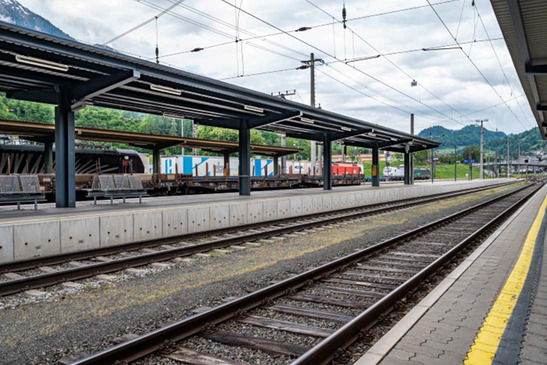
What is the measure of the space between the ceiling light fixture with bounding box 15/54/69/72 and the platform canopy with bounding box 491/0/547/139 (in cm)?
1049

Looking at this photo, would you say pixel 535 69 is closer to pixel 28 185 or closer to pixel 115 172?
pixel 28 185

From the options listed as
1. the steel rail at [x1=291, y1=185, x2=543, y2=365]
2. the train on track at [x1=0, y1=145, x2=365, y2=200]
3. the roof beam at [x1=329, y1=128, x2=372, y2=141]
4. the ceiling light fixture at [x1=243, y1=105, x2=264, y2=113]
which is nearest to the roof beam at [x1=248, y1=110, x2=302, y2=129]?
the ceiling light fixture at [x1=243, y1=105, x2=264, y2=113]

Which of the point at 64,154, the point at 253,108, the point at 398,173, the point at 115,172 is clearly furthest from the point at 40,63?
the point at 398,173

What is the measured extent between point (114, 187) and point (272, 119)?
8.61m

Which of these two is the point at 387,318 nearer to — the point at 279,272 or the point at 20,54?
the point at 279,272

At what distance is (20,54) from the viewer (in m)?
10.8

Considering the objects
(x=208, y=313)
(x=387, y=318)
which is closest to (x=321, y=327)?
(x=387, y=318)

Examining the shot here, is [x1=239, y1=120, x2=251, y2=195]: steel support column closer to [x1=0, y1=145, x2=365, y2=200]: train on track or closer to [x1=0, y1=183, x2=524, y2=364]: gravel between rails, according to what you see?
[x1=0, y1=145, x2=365, y2=200]: train on track

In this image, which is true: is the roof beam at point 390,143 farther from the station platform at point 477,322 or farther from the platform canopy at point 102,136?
the station platform at point 477,322

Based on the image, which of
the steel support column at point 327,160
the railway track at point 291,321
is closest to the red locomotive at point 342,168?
the steel support column at point 327,160

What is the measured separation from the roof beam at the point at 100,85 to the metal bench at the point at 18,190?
2.91 m

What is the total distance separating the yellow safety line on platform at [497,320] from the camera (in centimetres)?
373

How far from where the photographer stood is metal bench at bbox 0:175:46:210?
12742 millimetres

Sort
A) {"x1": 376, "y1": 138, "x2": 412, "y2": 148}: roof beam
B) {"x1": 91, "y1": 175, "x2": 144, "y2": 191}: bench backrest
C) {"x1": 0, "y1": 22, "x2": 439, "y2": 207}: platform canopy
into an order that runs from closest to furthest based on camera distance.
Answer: {"x1": 0, "y1": 22, "x2": 439, "y2": 207}: platform canopy < {"x1": 91, "y1": 175, "x2": 144, "y2": 191}: bench backrest < {"x1": 376, "y1": 138, "x2": 412, "y2": 148}: roof beam
